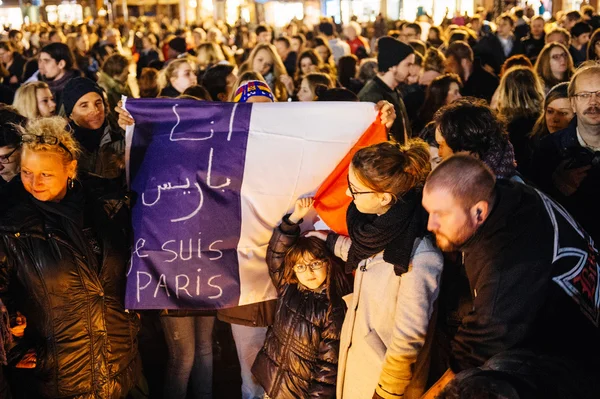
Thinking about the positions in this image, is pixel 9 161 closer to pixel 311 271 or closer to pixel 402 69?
pixel 311 271

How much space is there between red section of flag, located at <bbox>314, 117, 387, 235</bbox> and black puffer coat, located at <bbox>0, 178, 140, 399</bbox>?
1.08m

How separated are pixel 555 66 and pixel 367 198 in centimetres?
478

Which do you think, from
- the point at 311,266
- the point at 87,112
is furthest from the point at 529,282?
the point at 87,112

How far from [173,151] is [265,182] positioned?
0.55 m

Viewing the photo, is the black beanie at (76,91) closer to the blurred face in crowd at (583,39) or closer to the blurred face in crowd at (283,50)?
the blurred face in crowd at (283,50)

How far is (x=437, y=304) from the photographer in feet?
9.75

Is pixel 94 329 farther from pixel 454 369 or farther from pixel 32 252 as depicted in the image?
pixel 454 369

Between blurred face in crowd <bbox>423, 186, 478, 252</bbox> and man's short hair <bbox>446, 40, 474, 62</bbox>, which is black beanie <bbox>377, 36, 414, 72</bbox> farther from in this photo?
blurred face in crowd <bbox>423, 186, 478, 252</bbox>

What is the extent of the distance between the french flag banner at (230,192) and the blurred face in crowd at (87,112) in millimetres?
1290

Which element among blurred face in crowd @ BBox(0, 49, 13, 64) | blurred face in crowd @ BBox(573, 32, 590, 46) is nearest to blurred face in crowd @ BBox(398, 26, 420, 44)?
blurred face in crowd @ BBox(573, 32, 590, 46)

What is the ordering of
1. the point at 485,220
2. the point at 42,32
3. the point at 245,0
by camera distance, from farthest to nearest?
the point at 245,0 < the point at 42,32 < the point at 485,220

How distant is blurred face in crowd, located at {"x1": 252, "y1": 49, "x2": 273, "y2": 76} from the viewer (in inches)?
305

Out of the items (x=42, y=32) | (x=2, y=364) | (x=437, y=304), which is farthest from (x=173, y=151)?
(x=42, y=32)

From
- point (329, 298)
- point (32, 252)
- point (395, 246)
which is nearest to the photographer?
point (395, 246)
